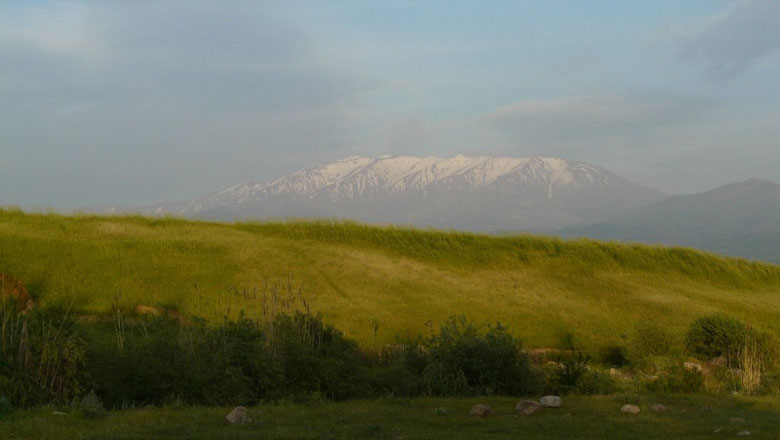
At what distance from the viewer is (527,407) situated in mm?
12742

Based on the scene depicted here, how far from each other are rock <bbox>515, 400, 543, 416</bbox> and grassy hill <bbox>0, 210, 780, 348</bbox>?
9.46m

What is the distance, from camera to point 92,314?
22203mm

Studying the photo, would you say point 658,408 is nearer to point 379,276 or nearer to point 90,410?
point 90,410

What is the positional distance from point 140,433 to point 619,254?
26.1 m

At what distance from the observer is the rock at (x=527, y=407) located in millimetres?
12664

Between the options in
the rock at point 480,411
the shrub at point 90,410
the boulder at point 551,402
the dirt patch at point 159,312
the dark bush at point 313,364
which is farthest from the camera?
the dirt patch at point 159,312

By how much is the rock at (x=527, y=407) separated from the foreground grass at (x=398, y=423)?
19cm

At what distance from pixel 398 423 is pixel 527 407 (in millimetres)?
2557

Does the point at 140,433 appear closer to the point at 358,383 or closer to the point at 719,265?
the point at 358,383

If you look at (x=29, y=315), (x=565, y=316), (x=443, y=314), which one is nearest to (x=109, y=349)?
(x=29, y=315)

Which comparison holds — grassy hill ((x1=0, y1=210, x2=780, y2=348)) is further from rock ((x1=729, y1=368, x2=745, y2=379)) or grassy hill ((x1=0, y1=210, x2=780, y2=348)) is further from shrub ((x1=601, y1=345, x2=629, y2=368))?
rock ((x1=729, y1=368, x2=745, y2=379))

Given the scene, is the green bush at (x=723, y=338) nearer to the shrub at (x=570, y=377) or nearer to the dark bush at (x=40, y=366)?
the shrub at (x=570, y=377)

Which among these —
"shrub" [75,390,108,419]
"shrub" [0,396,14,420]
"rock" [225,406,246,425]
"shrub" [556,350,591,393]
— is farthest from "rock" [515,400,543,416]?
"shrub" [0,396,14,420]

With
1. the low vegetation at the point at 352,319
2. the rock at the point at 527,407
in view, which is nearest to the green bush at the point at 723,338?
the low vegetation at the point at 352,319
